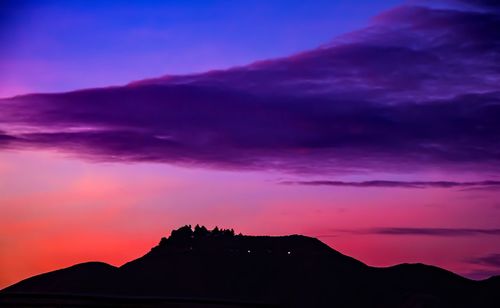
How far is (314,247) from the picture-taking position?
133750 mm

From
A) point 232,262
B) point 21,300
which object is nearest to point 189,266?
point 232,262

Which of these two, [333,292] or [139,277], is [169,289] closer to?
[139,277]

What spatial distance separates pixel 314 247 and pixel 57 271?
43053 mm

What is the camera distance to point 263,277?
125812mm

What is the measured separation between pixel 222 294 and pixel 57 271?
25733 millimetres

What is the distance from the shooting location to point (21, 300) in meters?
19.9

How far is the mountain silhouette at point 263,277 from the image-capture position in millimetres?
116125

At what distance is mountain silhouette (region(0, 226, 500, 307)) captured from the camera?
381 feet

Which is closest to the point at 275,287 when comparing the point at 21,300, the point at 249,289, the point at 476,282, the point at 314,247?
the point at 249,289

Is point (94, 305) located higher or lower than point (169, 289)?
higher

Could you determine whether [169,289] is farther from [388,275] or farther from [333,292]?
[388,275]

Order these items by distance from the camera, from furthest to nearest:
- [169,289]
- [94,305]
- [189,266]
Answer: [189,266] → [169,289] → [94,305]

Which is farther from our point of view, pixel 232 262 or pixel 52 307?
pixel 232 262

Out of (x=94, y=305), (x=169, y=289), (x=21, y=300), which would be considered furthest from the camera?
(x=169, y=289)
